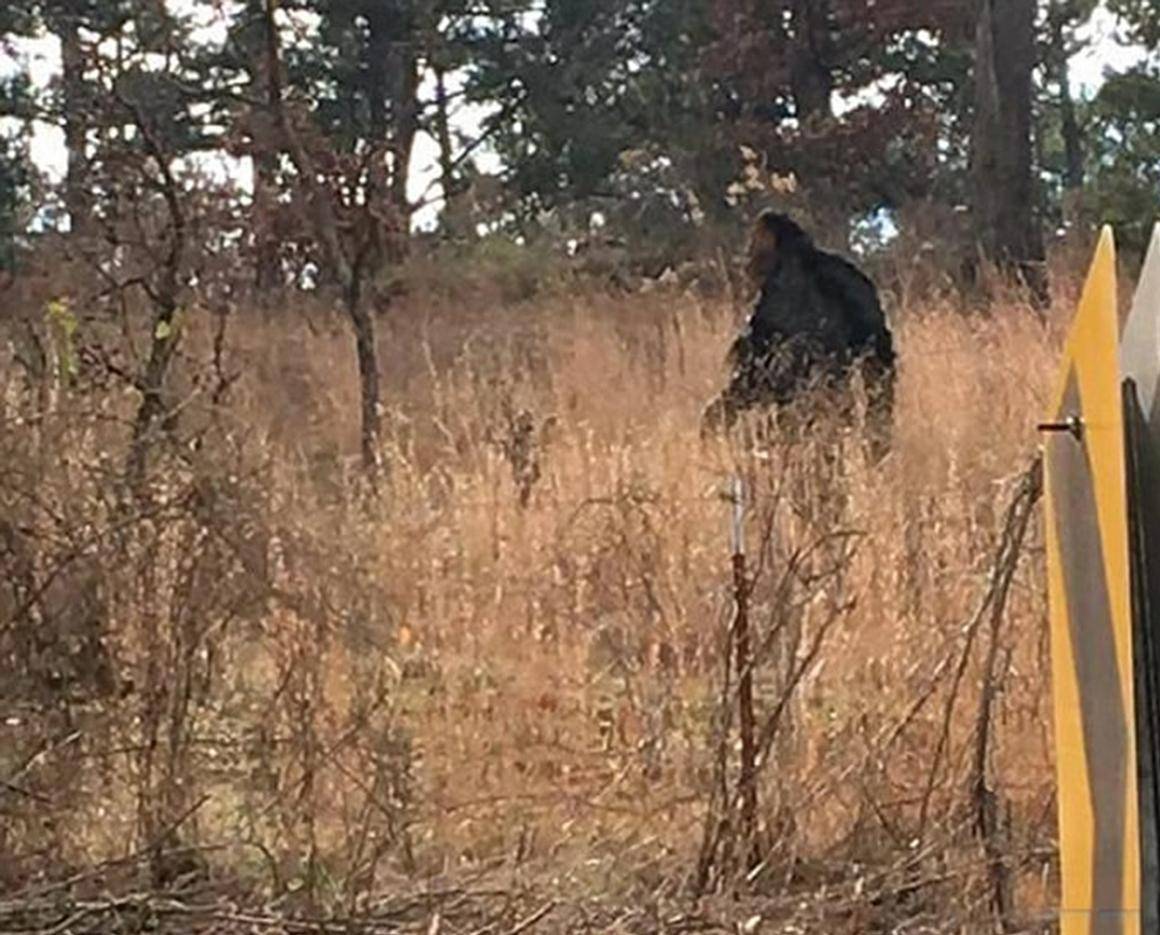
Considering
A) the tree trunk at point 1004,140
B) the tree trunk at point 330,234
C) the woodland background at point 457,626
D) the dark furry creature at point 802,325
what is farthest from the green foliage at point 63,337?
the tree trunk at point 1004,140

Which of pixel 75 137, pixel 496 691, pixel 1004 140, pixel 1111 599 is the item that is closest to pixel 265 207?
pixel 75 137

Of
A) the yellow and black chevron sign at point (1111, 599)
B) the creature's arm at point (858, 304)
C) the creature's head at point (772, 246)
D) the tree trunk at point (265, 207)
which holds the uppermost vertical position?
the tree trunk at point (265, 207)

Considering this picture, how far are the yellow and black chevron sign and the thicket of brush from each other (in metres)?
1.85

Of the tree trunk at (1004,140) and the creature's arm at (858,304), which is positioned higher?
the tree trunk at (1004,140)

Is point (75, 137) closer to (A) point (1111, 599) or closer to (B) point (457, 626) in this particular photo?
(B) point (457, 626)

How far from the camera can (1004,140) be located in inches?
473

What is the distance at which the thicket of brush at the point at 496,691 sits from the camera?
11.8 ft

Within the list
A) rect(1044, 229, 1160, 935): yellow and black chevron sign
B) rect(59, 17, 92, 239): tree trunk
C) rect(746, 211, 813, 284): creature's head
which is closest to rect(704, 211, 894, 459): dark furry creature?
rect(746, 211, 813, 284): creature's head

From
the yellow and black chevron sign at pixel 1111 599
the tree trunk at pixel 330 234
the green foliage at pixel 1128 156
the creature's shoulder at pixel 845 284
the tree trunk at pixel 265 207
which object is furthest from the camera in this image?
the green foliage at pixel 1128 156

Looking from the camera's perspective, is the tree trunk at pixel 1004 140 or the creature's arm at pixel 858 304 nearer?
the creature's arm at pixel 858 304

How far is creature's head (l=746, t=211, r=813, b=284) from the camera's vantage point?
25.5 feet

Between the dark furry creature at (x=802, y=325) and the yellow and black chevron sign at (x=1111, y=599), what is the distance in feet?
16.8

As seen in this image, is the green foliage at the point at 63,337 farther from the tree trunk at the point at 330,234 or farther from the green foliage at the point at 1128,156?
the green foliage at the point at 1128,156

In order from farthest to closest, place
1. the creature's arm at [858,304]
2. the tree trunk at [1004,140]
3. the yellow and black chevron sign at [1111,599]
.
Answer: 1. the tree trunk at [1004,140]
2. the creature's arm at [858,304]
3. the yellow and black chevron sign at [1111,599]
